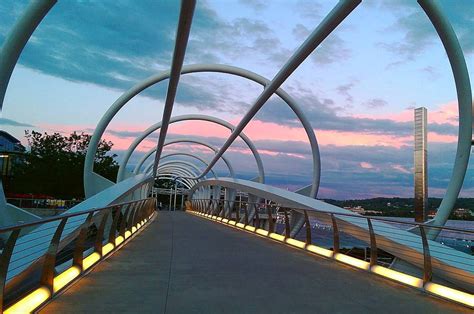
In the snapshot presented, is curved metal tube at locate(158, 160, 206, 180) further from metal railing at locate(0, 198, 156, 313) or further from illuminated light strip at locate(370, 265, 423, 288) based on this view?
illuminated light strip at locate(370, 265, 423, 288)

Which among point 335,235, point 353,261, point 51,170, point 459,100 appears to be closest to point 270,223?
point 335,235

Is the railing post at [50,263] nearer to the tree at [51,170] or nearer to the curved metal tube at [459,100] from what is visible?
the curved metal tube at [459,100]

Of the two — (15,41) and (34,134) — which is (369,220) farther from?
(34,134)

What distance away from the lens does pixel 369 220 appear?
24.1ft

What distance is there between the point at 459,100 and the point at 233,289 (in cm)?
1082

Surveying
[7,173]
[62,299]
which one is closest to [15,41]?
[62,299]

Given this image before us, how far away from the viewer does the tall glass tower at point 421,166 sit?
843 inches

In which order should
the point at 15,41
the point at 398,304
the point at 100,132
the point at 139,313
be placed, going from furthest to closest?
the point at 100,132 → the point at 15,41 → the point at 398,304 → the point at 139,313

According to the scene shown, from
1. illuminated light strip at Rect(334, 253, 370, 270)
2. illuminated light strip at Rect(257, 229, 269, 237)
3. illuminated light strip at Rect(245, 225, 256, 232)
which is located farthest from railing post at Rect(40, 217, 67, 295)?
illuminated light strip at Rect(245, 225, 256, 232)

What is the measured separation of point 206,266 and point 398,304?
10.4 ft

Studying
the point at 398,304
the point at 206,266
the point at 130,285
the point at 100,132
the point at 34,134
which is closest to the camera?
the point at 398,304

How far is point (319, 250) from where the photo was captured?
9.27 metres

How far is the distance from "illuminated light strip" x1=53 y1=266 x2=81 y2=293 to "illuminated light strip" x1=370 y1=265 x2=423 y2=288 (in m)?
4.25

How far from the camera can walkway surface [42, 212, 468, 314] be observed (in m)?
4.58
